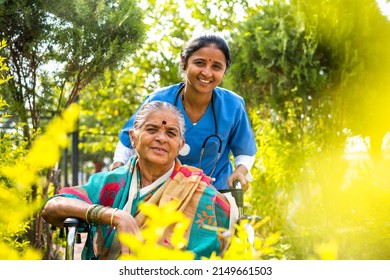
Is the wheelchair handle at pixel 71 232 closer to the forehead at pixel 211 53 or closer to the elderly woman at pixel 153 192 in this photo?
the elderly woman at pixel 153 192

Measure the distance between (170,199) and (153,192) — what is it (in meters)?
0.09

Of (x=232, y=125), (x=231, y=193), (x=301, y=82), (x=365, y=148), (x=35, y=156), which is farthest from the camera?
(x=365, y=148)

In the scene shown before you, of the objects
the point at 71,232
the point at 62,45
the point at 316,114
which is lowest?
the point at 71,232

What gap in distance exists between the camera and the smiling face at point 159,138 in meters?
2.22

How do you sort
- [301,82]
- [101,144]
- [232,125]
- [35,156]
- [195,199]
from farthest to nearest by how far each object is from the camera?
[101,144], [301,82], [232,125], [195,199], [35,156]

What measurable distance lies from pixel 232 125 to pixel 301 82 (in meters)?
2.70

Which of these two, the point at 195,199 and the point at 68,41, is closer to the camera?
the point at 195,199

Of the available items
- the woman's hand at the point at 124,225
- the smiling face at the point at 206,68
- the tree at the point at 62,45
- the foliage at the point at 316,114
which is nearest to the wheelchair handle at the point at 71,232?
the woman's hand at the point at 124,225

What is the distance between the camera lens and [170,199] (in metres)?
2.19

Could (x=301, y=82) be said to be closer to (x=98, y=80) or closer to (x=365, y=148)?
(x=365, y=148)

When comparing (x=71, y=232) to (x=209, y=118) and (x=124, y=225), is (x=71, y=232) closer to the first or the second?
(x=124, y=225)

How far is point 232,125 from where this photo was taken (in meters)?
2.85

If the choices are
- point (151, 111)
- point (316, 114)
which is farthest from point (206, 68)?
point (316, 114)
